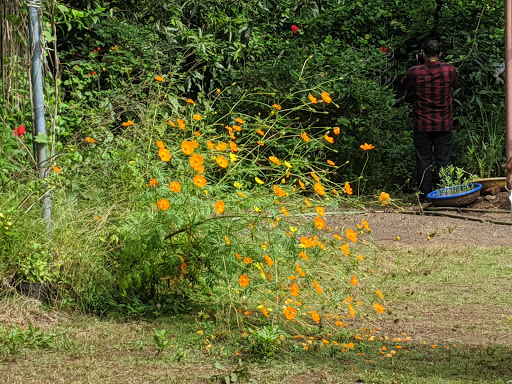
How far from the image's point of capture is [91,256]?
13.3 ft

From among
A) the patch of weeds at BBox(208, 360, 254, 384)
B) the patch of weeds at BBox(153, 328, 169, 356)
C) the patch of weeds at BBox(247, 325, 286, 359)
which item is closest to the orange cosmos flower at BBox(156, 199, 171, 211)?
the patch of weeds at BBox(153, 328, 169, 356)

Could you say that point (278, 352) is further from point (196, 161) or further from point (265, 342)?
point (196, 161)

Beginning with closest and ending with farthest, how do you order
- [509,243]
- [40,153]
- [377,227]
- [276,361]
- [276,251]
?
[276,361]
[276,251]
[40,153]
[509,243]
[377,227]

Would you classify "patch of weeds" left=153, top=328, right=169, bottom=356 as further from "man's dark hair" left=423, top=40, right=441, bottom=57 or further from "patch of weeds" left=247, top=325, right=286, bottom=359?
"man's dark hair" left=423, top=40, right=441, bottom=57

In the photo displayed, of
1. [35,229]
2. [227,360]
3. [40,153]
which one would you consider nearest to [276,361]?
[227,360]

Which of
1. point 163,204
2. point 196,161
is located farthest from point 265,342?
point 196,161

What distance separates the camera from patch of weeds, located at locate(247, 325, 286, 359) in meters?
3.33

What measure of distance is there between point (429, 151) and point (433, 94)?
68 cm

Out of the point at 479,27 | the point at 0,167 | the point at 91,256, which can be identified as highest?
the point at 479,27

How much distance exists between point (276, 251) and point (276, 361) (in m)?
0.69

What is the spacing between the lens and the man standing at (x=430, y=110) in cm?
864

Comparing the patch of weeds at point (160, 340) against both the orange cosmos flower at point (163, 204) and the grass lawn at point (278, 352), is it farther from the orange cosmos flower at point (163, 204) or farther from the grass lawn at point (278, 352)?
the orange cosmos flower at point (163, 204)

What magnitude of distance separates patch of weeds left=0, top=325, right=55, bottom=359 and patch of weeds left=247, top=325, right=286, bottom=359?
0.98m

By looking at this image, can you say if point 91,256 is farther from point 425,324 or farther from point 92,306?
point 425,324
